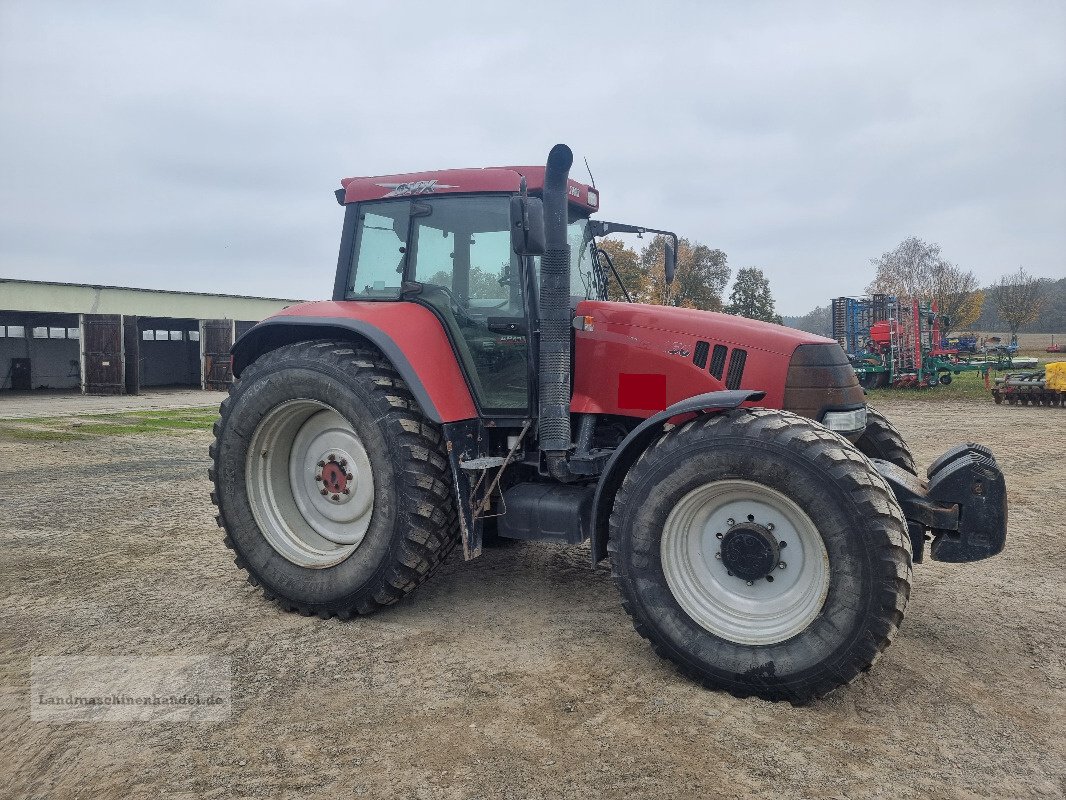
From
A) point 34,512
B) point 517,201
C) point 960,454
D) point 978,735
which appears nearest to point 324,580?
point 517,201

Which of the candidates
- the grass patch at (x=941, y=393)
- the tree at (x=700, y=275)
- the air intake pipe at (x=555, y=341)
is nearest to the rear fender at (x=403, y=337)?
the air intake pipe at (x=555, y=341)

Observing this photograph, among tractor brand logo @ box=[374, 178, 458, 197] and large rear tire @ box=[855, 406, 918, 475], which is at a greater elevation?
tractor brand logo @ box=[374, 178, 458, 197]

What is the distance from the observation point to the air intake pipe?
363 centimetres

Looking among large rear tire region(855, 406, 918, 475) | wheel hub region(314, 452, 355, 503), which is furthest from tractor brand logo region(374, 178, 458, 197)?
large rear tire region(855, 406, 918, 475)

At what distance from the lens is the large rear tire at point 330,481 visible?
3.71 m

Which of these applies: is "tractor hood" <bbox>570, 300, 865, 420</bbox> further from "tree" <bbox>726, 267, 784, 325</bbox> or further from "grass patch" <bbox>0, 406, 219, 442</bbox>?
"tree" <bbox>726, 267, 784, 325</bbox>

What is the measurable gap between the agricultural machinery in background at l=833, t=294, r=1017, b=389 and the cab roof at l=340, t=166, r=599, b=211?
18.4 m

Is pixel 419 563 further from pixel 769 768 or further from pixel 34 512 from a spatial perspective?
pixel 34 512

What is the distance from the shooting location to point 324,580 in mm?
3881

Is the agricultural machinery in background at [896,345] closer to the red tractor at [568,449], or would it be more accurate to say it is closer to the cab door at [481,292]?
the red tractor at [568,449]

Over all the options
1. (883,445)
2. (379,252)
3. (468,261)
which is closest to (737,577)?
(883,445)

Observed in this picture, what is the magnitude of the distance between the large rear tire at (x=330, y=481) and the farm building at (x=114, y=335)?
23720 millimetres

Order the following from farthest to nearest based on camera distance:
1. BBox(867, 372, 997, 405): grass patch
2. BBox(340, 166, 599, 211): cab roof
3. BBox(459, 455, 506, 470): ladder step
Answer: BBox(867, 372, 997, 405): grass patch < BBox(340, 166, 599, 211): cab roof < BBox(459, 455, 506, 470): ladder step

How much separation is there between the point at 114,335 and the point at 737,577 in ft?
86.6
